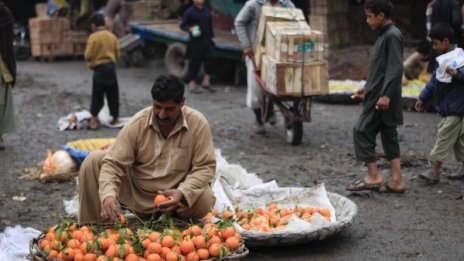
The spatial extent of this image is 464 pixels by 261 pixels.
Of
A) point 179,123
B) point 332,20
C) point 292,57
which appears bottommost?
point 332,20

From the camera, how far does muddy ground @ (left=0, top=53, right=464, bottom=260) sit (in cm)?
588

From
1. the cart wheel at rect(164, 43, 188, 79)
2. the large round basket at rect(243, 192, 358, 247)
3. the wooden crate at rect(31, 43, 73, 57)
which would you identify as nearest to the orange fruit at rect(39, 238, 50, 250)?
the large round basket at rect(243, 192, 358, 247)

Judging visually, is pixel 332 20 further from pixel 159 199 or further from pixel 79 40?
pixel 159 199

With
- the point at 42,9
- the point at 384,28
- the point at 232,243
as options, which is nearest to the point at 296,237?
the point at 232,243

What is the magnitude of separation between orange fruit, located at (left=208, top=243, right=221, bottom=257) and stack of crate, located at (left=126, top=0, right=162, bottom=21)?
1453 centimetres

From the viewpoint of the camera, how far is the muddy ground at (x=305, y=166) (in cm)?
588

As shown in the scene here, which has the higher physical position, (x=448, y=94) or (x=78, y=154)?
(x=448, y=94)

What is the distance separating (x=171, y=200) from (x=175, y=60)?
434 inches

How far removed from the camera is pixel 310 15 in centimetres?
1477

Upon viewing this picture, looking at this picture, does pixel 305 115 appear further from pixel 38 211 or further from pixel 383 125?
pixel 38 211

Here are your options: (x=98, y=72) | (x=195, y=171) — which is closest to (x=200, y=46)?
(x=98, y=72)

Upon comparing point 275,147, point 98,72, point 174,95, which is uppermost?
point 174,95

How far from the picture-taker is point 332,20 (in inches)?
588

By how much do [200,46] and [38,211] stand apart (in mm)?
7420
